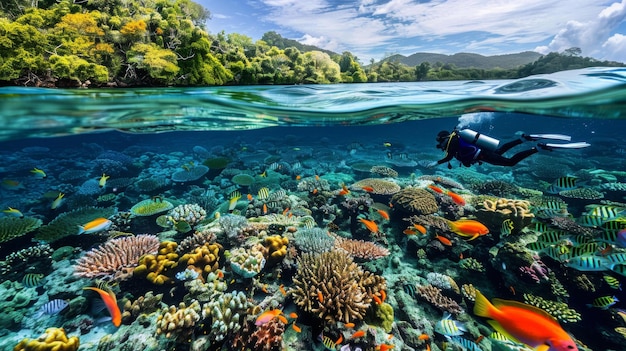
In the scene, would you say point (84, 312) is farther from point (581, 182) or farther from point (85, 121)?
point (581, 182)

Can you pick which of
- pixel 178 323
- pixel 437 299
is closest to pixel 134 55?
pixel 178 323

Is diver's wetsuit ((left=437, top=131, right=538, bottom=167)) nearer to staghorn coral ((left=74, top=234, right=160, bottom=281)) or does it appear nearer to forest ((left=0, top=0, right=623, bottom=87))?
staghorn coral ((left=74, top=234, right=160, bottom=281))

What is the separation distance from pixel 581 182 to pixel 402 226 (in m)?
12.9

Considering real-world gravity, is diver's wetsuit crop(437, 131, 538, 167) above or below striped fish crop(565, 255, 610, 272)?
above

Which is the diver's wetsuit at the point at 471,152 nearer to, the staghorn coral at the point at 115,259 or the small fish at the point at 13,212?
the staghorn coral at the point at 115,259

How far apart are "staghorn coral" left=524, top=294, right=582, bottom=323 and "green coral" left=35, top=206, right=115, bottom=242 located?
12842mm

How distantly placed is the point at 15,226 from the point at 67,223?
4.80 ft

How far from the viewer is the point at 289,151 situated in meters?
19.8

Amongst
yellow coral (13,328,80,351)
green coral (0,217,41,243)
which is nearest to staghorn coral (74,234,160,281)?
yellow coral (13,328,80,351)

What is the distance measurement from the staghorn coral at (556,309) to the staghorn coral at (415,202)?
3.27 m

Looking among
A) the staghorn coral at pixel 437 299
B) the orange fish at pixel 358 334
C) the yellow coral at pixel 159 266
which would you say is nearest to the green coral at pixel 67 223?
the yellow coral at pixel 159 266

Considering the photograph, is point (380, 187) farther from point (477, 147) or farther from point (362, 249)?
point (477, 147)

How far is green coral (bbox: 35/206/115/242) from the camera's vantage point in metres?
7.43

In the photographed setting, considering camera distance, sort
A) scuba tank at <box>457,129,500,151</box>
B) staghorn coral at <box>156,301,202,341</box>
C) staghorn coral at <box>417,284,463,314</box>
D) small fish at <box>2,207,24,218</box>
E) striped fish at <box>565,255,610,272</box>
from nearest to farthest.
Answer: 1. scuba tank at <box>457,129,500,151</box>
2. staghorn coral at <box>156,301,202,341</box>
3. striped fish at <box>565,255,610,272</box>
4. staghorn coral at <box>417,284,463,314</box>
5. small fish at <box>2,207,24,218</box>
